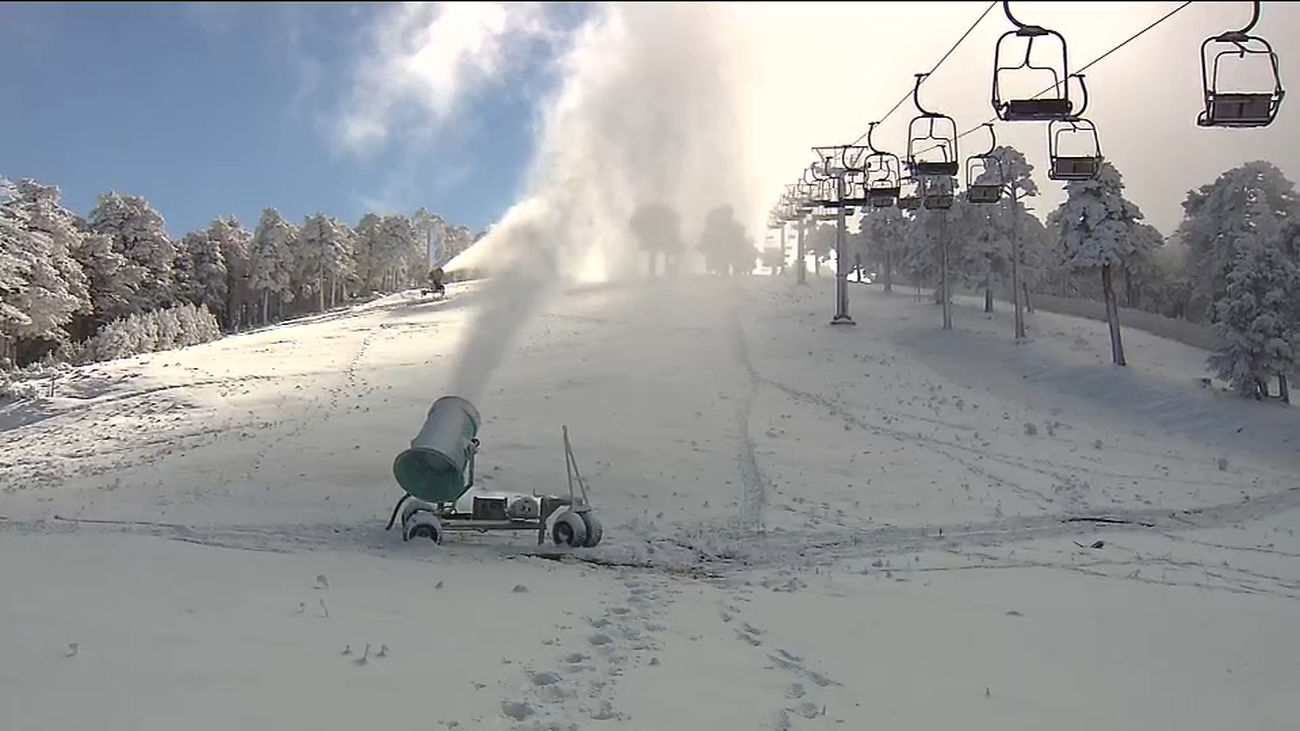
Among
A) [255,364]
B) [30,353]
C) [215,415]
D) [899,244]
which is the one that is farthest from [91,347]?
[899,244]

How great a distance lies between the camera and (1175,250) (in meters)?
58.5

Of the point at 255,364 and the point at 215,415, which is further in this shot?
the point at 255,364

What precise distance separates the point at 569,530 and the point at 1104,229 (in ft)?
116

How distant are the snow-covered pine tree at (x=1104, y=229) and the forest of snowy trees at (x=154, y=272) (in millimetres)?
43475

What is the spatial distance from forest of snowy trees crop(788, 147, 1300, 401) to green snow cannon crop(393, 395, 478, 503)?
54.7 feet

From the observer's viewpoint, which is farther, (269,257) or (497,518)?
(269,257)

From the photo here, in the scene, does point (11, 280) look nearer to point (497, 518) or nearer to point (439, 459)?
point (439, 459)

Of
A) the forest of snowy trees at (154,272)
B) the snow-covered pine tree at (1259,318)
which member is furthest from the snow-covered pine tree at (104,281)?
the snow-covered pine tree at (1259,318)

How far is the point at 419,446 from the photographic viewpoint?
1291cm

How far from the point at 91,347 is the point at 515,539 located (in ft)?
142

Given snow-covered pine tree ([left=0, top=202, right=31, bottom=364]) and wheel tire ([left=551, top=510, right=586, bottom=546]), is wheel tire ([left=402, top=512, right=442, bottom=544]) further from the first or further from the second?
snow-covered pine tree ([left=0, top=202, right=31, bottom=364])

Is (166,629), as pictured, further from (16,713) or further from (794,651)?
(794,651)

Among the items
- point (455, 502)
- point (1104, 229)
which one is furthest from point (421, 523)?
point (1104, 229)

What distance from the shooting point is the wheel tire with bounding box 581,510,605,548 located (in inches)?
552
